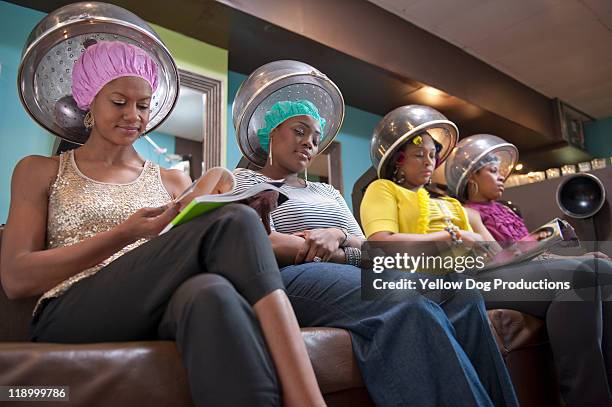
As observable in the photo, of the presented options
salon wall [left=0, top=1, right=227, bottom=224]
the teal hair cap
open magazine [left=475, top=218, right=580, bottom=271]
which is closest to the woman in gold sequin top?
the teal hair cap

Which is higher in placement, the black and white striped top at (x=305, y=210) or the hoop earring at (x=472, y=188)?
the hoop earring at (x=472, y=188)

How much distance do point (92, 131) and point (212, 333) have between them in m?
0.71

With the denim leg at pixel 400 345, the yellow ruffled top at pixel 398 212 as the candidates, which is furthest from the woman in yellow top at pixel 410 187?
the denim leg at pixel 400 345

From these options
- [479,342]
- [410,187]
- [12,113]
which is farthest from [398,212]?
[12,113]

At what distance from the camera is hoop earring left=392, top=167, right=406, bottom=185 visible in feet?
5.92

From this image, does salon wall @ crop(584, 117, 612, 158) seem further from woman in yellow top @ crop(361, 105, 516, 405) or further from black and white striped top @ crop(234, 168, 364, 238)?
black and white striped top @ crop(234, 168, 364, 238)

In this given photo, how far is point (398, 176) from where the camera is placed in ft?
5.97

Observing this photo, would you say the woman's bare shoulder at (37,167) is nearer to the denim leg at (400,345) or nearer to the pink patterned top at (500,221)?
the denim leg at (400,345)

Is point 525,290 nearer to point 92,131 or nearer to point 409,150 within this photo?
point 409,150

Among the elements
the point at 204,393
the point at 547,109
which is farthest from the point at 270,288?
the point at 547,109

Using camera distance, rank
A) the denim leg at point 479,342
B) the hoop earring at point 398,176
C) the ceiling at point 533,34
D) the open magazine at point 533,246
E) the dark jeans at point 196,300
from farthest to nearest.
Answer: the ceiling at point 533,34, the hoop earring at point 398,176, the open magazine at point 533,246, the denim leg at point 479,342, the dark jeans at point 196,300

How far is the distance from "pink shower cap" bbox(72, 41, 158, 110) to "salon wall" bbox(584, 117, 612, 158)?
487 cm

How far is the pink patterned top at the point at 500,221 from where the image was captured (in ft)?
6.43

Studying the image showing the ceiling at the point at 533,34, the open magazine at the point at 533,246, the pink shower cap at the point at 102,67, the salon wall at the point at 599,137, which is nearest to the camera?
the pink shower cap at the point at 102,67
